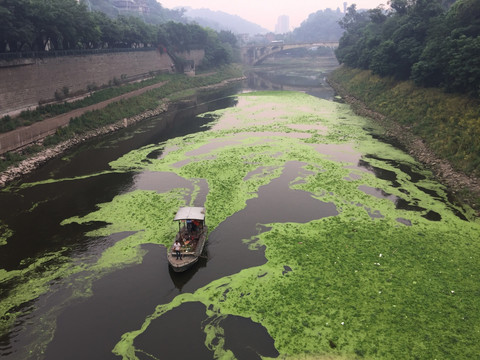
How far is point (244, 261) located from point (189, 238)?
3982 mm

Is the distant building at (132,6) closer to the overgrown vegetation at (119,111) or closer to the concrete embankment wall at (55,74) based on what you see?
the overgrown vegetation at (119,111)

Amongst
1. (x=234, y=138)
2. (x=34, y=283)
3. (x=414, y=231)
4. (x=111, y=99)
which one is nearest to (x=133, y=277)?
(x=34, y=283)

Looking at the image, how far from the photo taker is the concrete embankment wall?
1783 inches

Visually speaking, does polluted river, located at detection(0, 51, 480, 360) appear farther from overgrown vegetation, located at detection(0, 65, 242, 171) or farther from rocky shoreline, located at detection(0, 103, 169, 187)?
overgrown vegetation, located at detection(0, 65, 242, 171)

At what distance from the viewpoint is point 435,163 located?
3525 cm

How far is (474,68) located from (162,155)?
37.3 m

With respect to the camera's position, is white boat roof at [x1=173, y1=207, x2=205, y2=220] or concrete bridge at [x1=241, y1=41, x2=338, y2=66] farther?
concrete bridge at [x1=241, y1=41, x2=338, y2=66]

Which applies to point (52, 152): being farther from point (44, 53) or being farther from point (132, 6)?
point (132, 6)

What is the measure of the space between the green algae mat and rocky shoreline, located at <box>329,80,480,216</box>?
4.10 ft

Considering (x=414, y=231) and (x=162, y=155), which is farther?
(x=162, y=155)

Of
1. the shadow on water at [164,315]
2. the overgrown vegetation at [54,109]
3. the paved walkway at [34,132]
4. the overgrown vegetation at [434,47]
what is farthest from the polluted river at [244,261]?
the overgrown vegetation at [434,47]

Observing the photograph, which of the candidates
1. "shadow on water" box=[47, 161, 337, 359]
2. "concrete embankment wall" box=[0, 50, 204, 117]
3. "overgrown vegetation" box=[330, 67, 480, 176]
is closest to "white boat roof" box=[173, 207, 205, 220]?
"shadow on water" box=[47, 161, 337, 359]

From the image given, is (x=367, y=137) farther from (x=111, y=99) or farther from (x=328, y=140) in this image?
(x=111, y=99)

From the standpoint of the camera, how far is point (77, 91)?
61375mm
